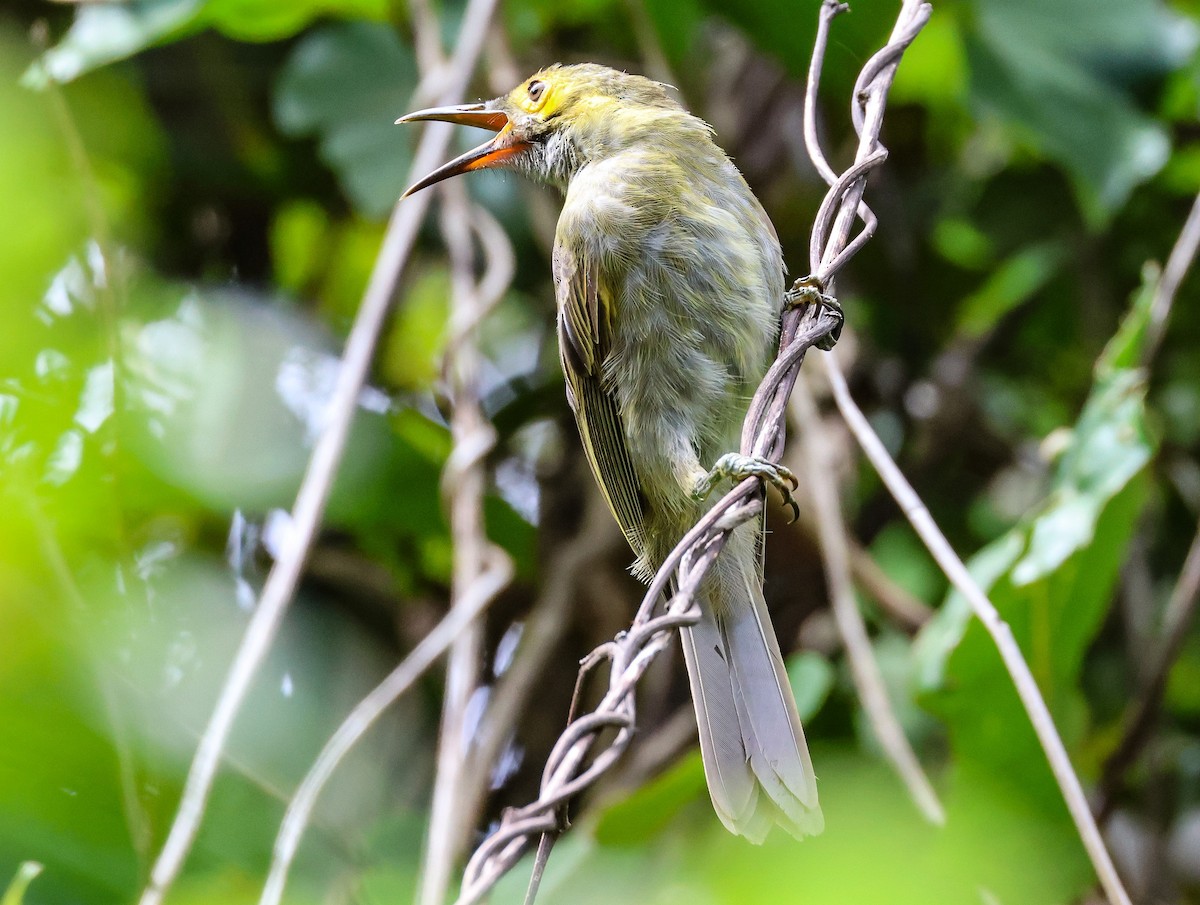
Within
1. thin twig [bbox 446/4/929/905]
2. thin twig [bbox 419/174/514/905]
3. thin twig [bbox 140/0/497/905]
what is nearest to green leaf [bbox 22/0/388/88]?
thin twig [bbox 140/0/497/905]

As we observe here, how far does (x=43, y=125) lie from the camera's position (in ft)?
9.79

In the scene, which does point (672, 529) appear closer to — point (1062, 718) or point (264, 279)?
point (1062, 718)

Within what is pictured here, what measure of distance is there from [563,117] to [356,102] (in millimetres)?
975

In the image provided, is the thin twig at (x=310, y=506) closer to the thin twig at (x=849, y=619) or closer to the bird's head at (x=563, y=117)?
the bird's head at (x=563, y=117)

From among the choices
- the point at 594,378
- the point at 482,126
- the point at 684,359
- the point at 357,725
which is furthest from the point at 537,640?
the point at 482,126

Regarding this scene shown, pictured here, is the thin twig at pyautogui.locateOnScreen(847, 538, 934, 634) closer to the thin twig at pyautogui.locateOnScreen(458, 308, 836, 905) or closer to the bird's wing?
the bird's wing

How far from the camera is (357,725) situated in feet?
7.73

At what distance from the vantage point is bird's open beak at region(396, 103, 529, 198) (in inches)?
102

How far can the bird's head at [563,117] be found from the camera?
2631 mm

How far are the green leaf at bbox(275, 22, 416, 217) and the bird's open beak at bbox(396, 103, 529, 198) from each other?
26.1 inches

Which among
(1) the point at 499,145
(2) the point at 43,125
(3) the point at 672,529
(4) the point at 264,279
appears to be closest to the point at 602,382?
(3) the point at 672,529

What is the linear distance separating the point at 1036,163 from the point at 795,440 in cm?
118

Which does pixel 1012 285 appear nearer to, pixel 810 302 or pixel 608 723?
pixel 810 302

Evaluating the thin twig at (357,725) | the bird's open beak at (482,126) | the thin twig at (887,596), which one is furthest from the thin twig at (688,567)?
the thin twig at (887,596)
